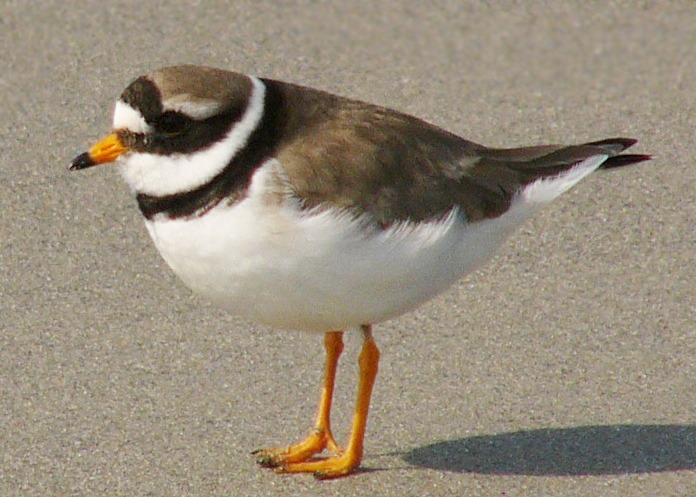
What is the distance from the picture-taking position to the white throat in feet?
14.1

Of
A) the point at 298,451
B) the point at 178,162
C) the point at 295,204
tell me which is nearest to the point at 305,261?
the point at 295,204

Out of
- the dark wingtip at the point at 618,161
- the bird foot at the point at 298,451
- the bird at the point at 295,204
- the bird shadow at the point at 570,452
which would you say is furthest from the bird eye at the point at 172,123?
the dark wingtip at the point at 618,161

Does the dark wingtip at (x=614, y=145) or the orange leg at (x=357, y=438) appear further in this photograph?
the dark wingtip at (x=614, y=145)

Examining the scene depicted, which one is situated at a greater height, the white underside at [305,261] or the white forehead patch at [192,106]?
the white forehead patch at [192,106]

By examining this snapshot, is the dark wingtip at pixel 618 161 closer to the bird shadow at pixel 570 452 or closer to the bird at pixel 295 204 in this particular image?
the bird at pixel 295 204

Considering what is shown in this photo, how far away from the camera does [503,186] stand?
16.0 feet

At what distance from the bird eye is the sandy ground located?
1.13 m

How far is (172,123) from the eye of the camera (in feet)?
14.2

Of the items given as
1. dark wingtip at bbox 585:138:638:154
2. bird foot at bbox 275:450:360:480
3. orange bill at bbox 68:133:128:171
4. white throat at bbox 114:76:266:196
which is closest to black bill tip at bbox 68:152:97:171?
orange bill at bbox 68:133:128:171

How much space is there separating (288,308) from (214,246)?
322 mm

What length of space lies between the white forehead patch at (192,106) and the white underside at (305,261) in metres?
0.25

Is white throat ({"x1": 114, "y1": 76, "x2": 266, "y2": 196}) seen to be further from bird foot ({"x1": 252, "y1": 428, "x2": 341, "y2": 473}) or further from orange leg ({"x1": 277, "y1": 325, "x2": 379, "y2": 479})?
bird foot ({"x1": 252, "y1": 428, "x2": 341, "y2": 473})

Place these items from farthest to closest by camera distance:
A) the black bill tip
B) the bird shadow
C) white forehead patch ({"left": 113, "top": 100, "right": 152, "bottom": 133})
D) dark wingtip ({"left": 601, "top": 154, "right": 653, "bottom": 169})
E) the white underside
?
dark wingtip ({"left": 601, "top": 154, "right": 653, "bottom": 169}), the bird shadow, the black bill tip, white forehead patch ({"left": 113, "top": 100, "right": 152, "bottom": 133}), the white underside

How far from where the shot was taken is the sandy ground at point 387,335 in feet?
15.3
